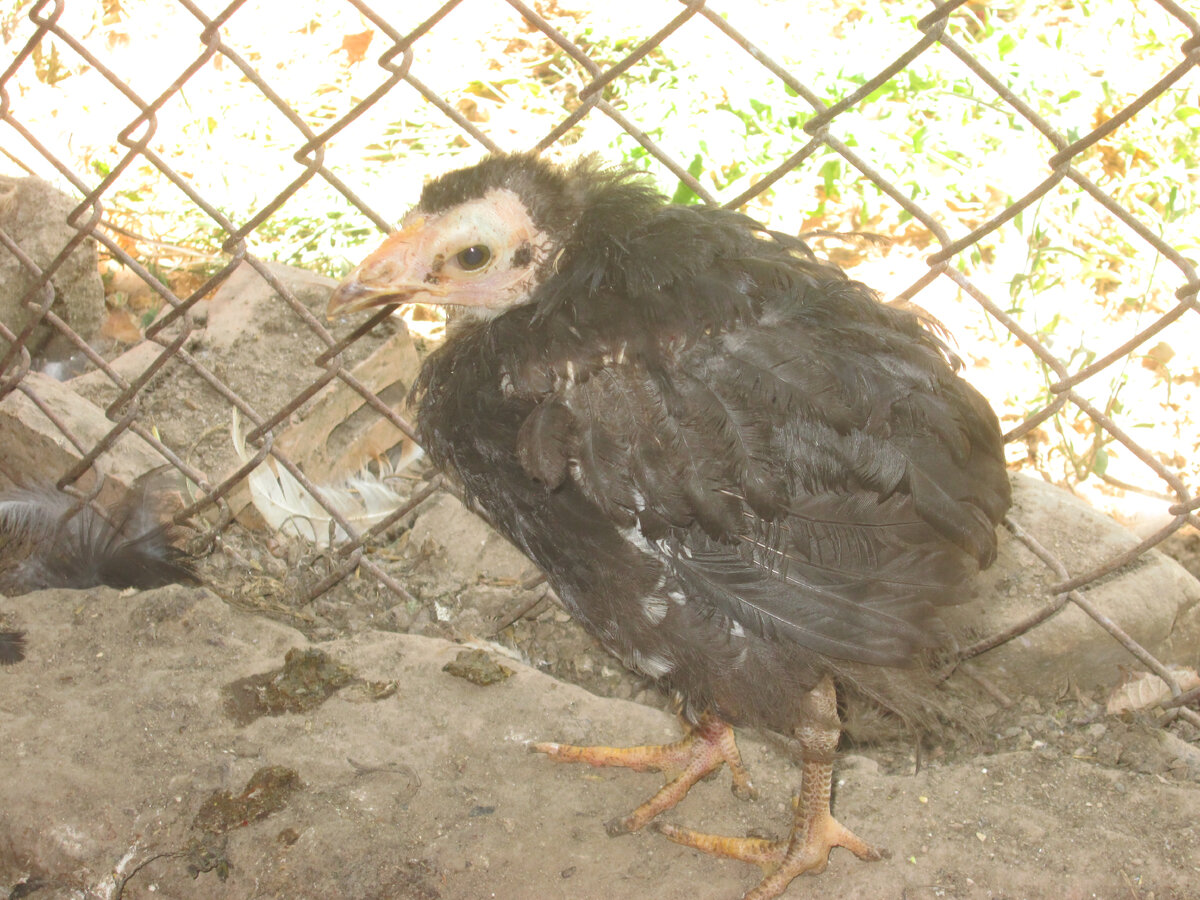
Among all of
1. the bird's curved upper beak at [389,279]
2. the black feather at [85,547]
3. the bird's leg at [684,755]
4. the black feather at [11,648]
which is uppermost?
the bird's curved upper beak at [389,279]

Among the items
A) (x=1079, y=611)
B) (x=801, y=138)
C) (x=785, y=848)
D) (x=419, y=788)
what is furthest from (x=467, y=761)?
(x=801, y=138)

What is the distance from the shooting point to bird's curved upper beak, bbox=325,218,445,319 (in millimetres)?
2088

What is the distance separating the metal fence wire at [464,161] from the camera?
1.98 meters

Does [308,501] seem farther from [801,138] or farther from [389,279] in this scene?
[801,138]


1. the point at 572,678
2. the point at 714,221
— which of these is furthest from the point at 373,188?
the point at 714,221

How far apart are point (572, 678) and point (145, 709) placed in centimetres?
113

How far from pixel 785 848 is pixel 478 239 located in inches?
56.4

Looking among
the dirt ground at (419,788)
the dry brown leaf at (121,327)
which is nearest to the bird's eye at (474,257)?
the dirt ground at (419,788)

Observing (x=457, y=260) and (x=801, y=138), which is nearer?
(x=457, y=260)

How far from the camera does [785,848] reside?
2.17 m

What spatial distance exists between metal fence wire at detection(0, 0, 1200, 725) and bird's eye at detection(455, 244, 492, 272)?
0.26 m

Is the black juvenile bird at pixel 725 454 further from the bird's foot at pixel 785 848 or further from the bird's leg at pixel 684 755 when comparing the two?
the bird's leg at pixel 684 755

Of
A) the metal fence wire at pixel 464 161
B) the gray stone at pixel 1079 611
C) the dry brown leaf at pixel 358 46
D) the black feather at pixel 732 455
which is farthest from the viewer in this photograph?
the dry brown leaf at pixel 358 46

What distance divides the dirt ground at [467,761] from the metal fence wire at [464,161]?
185 mm
